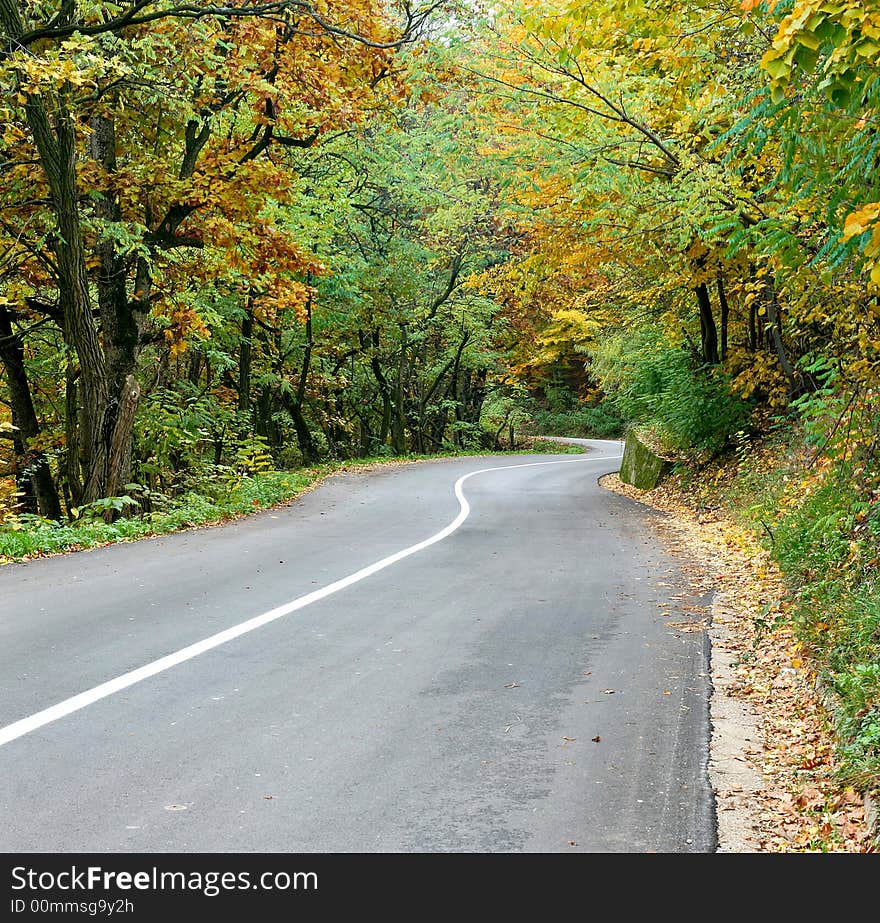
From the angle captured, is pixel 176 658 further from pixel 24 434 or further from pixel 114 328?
pixel 24 434

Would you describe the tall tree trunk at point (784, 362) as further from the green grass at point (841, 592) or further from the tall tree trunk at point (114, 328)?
the tall tree trunk at point (114, 328)

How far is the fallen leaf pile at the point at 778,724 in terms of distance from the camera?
14.4 ft

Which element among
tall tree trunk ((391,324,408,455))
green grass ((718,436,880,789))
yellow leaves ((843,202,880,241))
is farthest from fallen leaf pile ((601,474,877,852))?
tall tree trunk ((391,324,408,455))

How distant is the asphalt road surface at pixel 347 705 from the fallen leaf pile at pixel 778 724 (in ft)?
1.01

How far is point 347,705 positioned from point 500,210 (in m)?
13.7

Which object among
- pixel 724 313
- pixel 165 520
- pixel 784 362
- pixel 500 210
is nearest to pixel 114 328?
pixel 165 520

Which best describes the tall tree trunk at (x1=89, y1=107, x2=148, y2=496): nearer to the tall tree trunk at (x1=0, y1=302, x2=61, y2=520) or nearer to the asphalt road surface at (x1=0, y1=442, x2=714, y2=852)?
the tall tree trunk at (x1=0, y1=302, x2=61, y2=520)

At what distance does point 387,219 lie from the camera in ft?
101

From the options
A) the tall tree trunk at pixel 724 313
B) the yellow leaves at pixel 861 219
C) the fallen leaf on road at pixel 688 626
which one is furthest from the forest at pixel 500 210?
the fallen leaf on road at pixel 688 626

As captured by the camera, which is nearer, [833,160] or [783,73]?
[783,73]

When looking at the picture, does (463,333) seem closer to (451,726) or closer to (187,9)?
(187,9)

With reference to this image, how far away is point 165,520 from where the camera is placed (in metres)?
14.2
